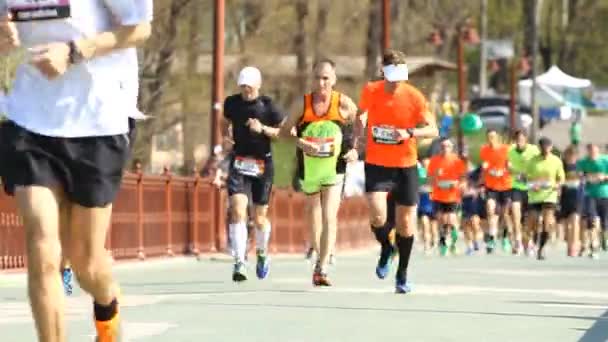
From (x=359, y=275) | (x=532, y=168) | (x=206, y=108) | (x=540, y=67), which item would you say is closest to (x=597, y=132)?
(x=540, y=67)

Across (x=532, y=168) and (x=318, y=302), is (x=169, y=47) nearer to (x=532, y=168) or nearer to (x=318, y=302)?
(x=532, y=168)

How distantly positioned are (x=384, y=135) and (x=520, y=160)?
571 inches

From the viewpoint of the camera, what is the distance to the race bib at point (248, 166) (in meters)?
17.5

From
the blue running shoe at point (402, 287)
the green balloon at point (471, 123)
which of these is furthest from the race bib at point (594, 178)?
the green balloon at point (471, 123)

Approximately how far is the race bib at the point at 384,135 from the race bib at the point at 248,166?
76.9 inches

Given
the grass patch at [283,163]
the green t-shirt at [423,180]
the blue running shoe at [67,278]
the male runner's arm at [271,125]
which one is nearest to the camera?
the blue running shoe at [67,278]

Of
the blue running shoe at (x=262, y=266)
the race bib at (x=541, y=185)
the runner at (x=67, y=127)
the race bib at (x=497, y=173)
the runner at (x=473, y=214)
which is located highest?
the runner at (x=67, y=127)

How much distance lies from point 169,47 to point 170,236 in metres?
17.0

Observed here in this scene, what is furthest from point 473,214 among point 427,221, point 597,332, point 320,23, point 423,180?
point 597,332

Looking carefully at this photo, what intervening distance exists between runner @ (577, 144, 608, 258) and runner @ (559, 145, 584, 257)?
0.21m

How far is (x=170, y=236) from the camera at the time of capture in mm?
25141

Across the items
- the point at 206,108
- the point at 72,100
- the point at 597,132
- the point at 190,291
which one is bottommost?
the point at 597,132

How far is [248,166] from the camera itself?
17547 millimetres

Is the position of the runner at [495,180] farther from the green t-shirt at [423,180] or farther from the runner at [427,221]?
the green t-shirt at [423,180]
